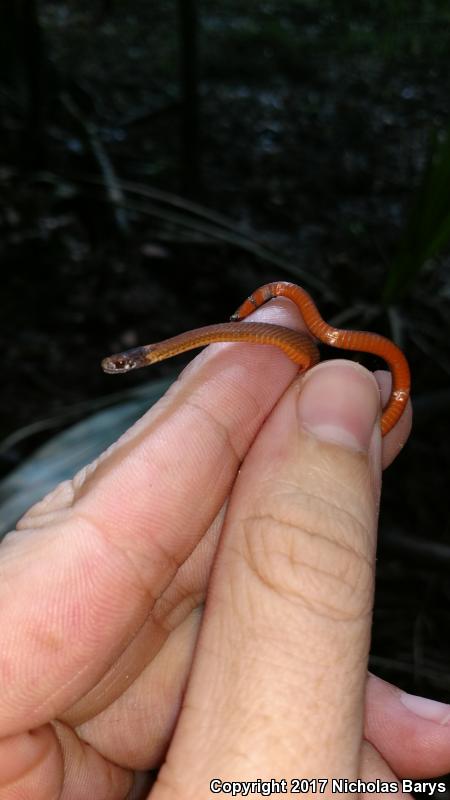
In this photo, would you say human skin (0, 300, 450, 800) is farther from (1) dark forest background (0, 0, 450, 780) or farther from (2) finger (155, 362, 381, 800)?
(1) dark forest background (0, 0, 450, 780)

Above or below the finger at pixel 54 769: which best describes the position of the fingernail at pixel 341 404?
above

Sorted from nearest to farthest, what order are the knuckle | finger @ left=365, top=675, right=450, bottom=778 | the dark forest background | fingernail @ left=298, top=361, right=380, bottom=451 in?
the knuckle
fingernail @ left=298, top=361, right=380, bottom=451
finger @ left=365, top=675, right=450, bottom=778
the dark forest background

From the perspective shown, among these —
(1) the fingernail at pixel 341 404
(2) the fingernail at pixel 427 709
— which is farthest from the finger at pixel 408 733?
(1) the fingernail at pixel 341 404

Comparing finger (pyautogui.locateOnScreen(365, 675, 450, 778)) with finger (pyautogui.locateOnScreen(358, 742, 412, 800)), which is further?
finger (pyautogui.locateOnScreen(365, 675, 450, 778))

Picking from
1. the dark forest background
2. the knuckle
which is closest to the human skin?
the knuckle

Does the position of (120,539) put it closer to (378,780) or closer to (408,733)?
(378,780)

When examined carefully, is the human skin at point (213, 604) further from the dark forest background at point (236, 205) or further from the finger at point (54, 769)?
the dark forest background at point (236, 205)

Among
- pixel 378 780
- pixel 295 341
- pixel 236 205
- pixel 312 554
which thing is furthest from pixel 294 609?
pixel 236 205
